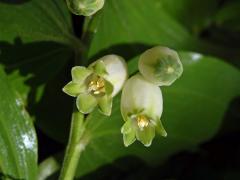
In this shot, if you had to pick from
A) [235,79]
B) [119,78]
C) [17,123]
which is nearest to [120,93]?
[119,78]

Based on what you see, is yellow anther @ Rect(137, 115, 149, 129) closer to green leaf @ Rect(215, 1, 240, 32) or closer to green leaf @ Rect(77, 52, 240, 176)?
green leaf @ Rect(77, 52, 240, 176)

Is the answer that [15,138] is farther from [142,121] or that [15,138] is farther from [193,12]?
[193,12]

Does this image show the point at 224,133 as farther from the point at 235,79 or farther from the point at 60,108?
the point at 60,108

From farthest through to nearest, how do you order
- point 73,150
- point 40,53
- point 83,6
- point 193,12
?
point 193,12 → point 40,53 → point 73,150 → point 83,6

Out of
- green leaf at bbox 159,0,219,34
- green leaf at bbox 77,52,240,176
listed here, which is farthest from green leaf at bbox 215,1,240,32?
green leaf at bbox 77,52,240,176

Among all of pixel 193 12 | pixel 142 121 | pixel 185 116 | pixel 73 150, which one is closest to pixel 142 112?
pixel 142 121

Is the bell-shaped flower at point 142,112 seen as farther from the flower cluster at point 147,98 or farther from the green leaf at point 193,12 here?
the green leaf at point 193,12
